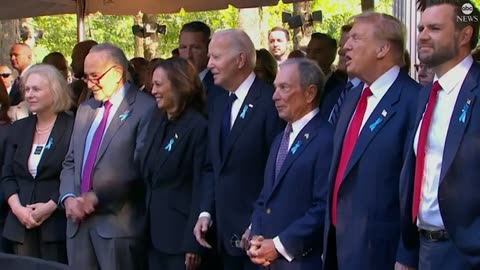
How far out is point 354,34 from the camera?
13.9ft

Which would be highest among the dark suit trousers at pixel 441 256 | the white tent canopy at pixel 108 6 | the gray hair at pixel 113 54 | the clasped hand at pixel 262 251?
the white tent canopy at pixel 108 6

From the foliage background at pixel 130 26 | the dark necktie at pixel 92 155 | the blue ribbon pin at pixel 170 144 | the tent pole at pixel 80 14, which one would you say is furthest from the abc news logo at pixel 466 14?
the foliage background at pixel 130 26

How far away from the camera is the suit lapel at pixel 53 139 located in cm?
585

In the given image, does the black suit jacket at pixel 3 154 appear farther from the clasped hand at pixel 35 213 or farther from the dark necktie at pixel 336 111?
the dark necktie at pixel 336 111

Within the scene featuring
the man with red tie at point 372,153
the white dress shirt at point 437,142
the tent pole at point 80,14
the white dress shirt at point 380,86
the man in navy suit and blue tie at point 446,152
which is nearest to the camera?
the man in navy suit and blue tie at point 446,152

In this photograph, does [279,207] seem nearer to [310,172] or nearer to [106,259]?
[310,172]

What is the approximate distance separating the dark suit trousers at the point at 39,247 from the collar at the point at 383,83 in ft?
8.55

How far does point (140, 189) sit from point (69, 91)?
0.94 m

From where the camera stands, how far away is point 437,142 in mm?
3736

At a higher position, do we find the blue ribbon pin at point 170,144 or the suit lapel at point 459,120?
the suit lapel at point 459,120

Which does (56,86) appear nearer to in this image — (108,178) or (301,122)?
(108,178)

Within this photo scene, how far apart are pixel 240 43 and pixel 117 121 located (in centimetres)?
94

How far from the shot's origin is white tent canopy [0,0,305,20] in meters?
10.4

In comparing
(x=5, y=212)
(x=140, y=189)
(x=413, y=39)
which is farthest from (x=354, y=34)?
(x=413, y=39)
